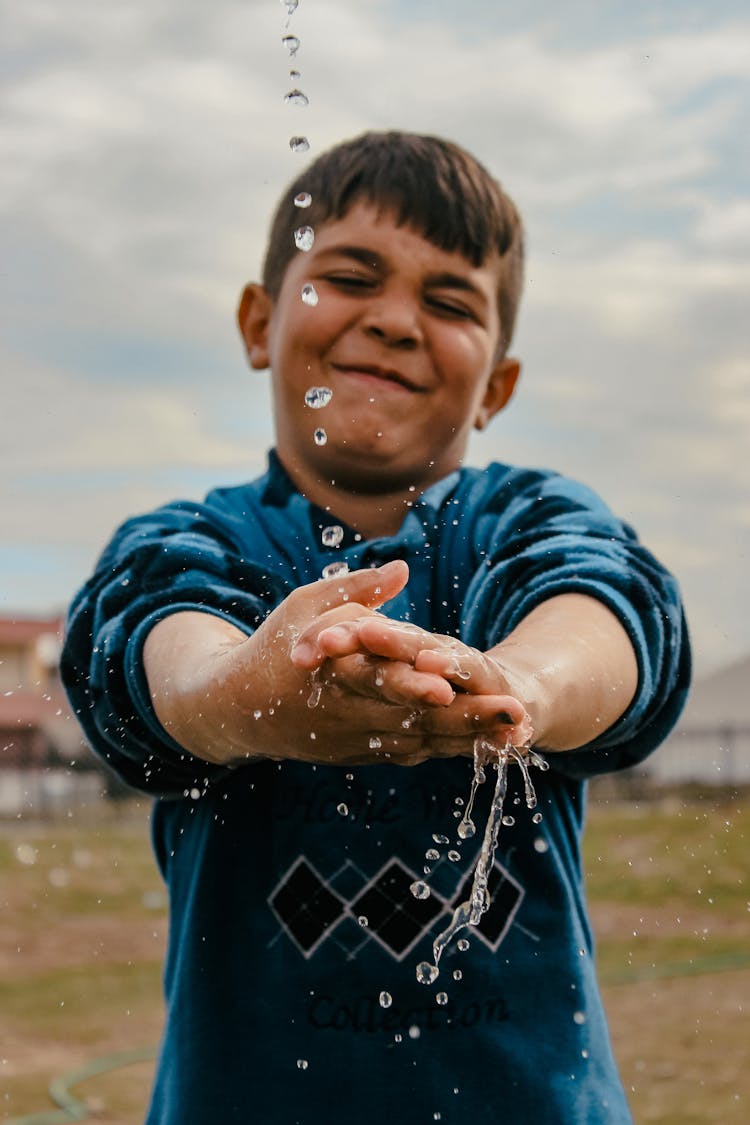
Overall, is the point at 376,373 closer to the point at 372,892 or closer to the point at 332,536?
the point at 332,536

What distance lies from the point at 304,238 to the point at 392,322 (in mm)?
222

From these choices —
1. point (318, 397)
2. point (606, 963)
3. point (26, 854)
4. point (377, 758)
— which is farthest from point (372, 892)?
point (26, 854)

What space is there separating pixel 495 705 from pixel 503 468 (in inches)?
30.1

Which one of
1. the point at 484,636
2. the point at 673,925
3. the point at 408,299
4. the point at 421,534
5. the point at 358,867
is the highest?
the point at 408,299

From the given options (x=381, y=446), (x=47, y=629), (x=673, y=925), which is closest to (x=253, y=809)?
(x=381, y=446)

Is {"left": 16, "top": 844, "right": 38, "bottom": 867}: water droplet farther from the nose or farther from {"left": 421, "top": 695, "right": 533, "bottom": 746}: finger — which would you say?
{"left": 421, "top": 695, "right": 533, "bottom": 746}: finger

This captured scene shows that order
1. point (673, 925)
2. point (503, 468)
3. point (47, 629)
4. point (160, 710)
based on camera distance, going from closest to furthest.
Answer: point (160, 710), point (503, 468), point (673, 925), point (47, 629)

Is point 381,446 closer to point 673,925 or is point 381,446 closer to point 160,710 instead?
point 160,710

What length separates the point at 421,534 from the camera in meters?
1.63

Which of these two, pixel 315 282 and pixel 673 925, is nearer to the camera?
pixel 315 282

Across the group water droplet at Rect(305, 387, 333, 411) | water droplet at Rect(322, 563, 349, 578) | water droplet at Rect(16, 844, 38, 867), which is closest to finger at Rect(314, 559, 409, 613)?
water droplet at Rect(322, 563, 349, 578)

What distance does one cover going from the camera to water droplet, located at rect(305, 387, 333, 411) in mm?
1661

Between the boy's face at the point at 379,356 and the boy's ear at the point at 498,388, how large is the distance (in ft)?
0.39

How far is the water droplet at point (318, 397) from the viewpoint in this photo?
5.45 feet
